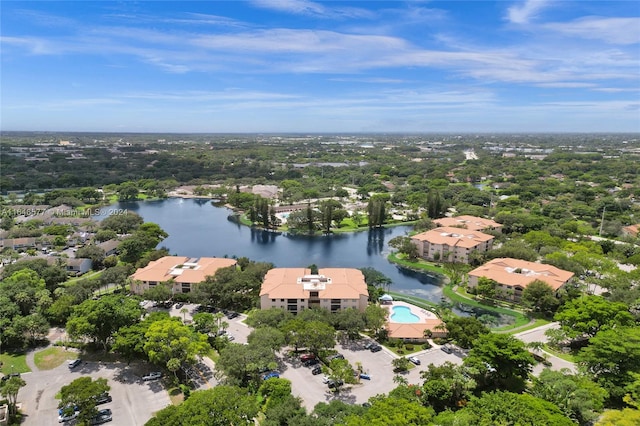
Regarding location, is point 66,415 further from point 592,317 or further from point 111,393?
point 592,317

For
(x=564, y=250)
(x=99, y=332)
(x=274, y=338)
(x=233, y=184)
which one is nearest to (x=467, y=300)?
(x=564, y=250)

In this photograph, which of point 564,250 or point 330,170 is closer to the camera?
point 564,250

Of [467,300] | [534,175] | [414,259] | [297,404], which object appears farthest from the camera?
[534,175]

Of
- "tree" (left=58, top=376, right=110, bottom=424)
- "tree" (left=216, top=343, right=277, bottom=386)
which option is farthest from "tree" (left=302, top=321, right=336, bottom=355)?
"tree" (left=58, top=376, right=110, bottom=424)

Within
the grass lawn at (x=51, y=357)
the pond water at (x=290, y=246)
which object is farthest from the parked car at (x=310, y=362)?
the pond water at (x=290, y=246)

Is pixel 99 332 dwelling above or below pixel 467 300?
above

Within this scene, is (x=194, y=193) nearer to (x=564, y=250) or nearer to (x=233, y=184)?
(x=233, y=184)
